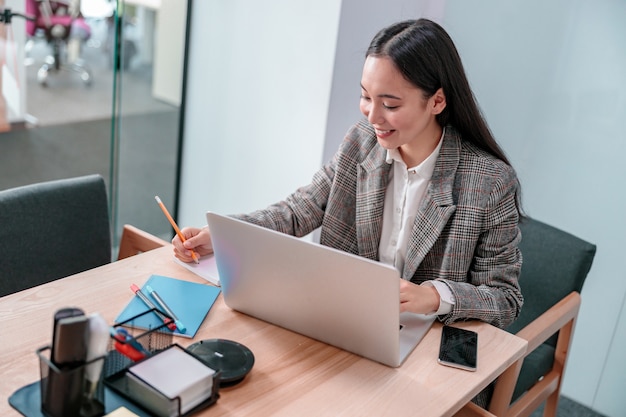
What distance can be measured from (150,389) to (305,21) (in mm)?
1564

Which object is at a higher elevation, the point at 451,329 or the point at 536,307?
the point at 451,329

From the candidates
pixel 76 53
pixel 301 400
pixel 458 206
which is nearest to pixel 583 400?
pixel 458 206

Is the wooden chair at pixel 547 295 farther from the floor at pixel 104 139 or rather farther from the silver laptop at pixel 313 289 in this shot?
the floor at pixel 104 139

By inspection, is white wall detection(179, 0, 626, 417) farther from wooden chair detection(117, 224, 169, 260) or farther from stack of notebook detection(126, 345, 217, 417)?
stack of notebook detection(126, 345, 217, 417)

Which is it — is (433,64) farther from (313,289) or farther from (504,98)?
(504,98)

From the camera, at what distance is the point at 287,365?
4.32 ft

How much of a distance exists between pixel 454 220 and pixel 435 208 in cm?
5

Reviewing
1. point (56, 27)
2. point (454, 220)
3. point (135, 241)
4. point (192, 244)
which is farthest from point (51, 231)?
point (56, 27)

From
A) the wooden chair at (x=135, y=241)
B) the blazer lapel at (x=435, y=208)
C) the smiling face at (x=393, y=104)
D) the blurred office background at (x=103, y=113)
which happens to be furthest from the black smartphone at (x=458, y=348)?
the blurred office background at (x=103, y=113)

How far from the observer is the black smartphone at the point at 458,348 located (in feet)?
4.49

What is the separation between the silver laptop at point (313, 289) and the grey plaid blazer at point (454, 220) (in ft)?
0.73

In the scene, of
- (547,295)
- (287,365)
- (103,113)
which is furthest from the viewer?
(103,113)

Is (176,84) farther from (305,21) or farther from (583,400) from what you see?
(583,400)

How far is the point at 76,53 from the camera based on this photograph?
3.41m
